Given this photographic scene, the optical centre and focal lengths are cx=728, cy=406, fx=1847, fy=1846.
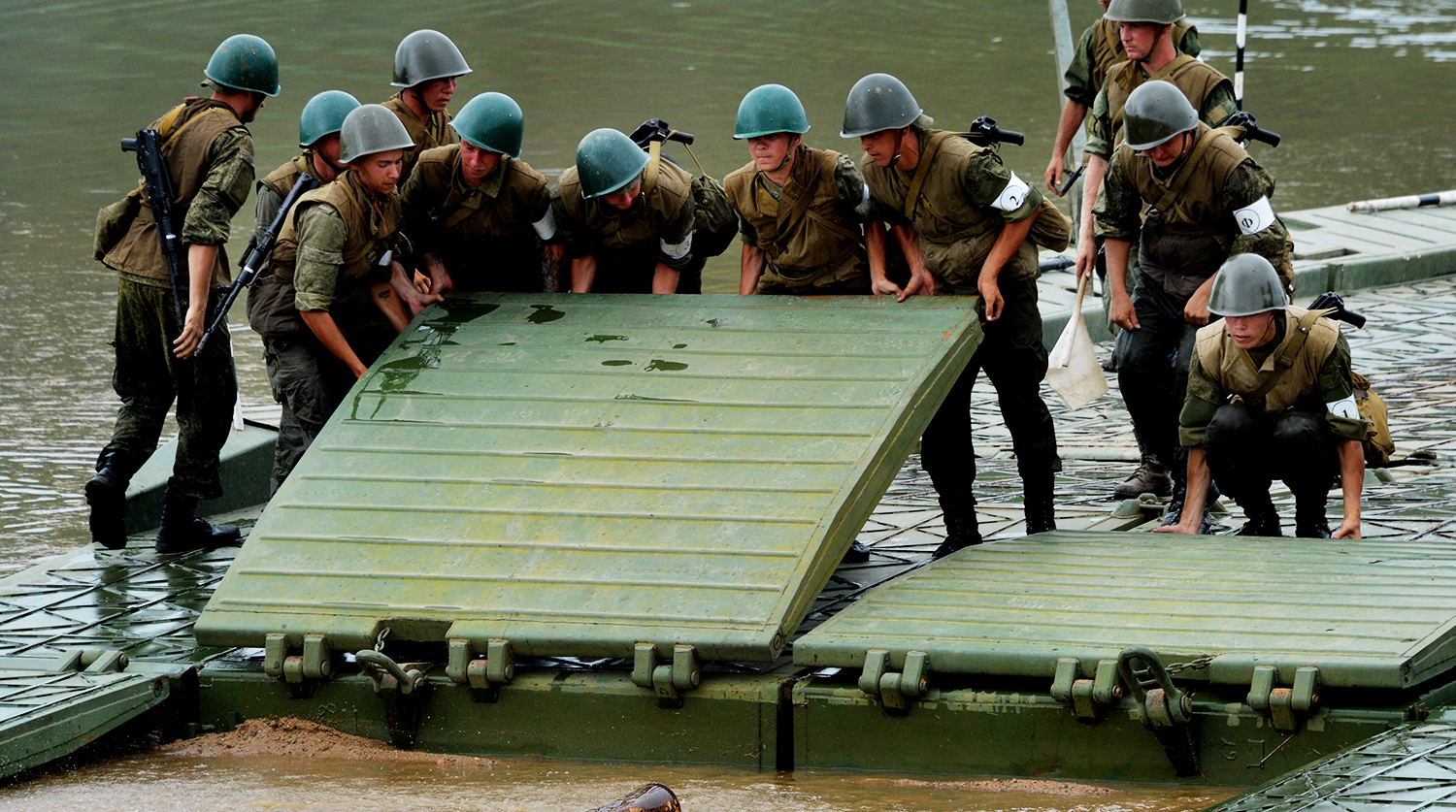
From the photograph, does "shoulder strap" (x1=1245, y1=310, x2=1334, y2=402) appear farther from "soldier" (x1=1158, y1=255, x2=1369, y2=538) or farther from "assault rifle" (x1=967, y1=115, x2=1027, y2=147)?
"assault rifle" (x1=967, y1=115, x2=1027, y2=147)

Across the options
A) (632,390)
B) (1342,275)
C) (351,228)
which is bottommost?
(1342,275)

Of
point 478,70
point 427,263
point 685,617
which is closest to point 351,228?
point 427,263

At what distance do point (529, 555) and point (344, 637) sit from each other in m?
0.54

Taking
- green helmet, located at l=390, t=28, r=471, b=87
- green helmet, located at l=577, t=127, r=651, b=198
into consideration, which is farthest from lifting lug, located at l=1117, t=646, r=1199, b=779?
green helmet, located at l=390, t=28, r=471, b=87

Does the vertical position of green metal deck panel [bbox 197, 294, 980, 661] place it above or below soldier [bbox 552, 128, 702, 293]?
below

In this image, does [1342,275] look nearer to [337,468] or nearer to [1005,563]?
[1005,563]

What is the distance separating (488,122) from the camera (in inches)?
235

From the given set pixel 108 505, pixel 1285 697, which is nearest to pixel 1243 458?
pixel 1285 697

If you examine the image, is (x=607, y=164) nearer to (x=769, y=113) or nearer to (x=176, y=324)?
(x=769, y=113)

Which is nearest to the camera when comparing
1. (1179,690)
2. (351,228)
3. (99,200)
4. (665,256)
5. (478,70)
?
(1179,690)

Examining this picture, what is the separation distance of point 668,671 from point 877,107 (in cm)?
204

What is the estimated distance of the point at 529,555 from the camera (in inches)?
200

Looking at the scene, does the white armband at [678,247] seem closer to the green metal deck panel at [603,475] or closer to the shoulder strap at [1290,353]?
the green metal deck panel at [603,475]

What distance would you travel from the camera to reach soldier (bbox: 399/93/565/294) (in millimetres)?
5996
